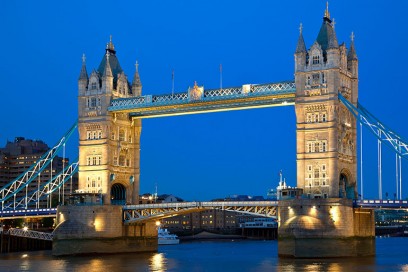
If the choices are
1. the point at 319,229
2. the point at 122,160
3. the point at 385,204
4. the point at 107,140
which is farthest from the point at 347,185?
the point at 107,140

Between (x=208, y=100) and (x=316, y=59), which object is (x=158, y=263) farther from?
(x=316, y=59)

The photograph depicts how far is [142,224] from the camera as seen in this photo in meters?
99.1

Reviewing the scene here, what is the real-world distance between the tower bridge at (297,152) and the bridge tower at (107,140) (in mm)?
122

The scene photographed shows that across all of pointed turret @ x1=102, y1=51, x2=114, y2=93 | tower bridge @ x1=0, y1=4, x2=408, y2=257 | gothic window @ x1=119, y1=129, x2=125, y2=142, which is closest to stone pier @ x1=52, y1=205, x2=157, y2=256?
tower bridge @ x1=0, y1=4, x2=408, y2=257

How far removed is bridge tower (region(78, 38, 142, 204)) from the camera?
96.9 metres

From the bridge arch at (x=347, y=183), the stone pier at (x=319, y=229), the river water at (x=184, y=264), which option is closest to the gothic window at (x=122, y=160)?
the river water at (x=184, y=264)

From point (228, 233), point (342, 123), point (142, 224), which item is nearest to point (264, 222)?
point (228, 233)

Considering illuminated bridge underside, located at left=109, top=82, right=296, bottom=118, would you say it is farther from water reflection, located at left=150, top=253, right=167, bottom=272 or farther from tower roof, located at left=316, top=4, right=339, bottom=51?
water reflection, located at left=150, top=253, right=167, bottom=272

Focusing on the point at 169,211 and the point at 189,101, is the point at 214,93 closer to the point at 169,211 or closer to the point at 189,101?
the point at 189,101

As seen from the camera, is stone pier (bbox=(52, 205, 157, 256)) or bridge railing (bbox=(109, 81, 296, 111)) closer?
bridge railing (bbox=(109, 81, 296, 111))

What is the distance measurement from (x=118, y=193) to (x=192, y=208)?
1350 centimetres

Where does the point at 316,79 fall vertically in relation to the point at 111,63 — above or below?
below

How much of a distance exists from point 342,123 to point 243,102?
1126 cm

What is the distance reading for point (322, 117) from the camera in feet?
274
